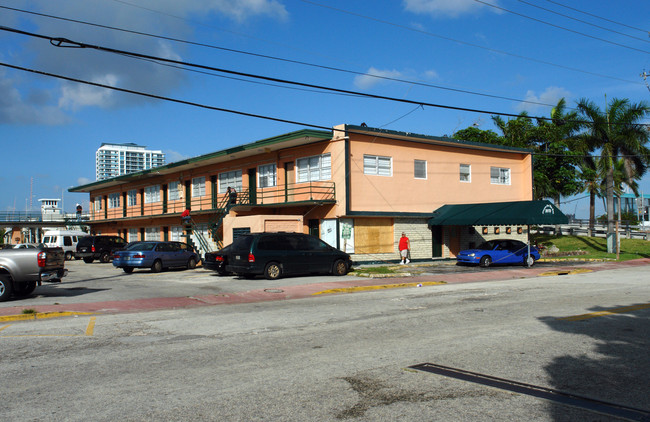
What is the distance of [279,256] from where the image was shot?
20531mm

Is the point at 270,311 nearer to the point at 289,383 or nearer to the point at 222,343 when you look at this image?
the point at 222,343

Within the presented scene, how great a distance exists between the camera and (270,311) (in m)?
12.5

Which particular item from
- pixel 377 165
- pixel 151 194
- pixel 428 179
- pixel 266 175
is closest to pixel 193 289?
pixel 377 165

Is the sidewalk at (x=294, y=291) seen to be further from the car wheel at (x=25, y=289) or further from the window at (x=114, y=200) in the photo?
the window at (x=114, y=200)

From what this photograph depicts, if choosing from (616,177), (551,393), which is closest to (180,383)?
(551,393)

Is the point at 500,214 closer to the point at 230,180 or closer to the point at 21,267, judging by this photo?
the point at 230,180

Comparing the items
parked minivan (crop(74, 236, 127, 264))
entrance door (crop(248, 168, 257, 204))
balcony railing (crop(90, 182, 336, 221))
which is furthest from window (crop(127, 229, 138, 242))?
entrance door (crop(248, 168, 257, 204))

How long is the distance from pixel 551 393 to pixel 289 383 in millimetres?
2890

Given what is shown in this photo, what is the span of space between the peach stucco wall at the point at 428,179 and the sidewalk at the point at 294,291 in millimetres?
4407

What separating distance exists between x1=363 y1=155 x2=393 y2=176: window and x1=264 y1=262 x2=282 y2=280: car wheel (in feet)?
30.7

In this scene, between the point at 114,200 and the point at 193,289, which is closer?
the point at 193,289

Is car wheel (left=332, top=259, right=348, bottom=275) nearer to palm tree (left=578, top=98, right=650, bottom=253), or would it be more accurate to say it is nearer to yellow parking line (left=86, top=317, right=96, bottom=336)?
yellow parking line (left=86, top=317, right=96, bottom=336)

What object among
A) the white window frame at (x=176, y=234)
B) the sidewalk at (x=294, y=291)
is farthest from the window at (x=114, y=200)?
the sidewalk at (x=294, y=291)

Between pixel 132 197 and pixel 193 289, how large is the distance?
33.7m
